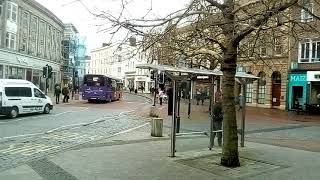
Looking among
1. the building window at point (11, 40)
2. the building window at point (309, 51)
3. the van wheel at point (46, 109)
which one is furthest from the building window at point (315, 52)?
the building window at point (11, 40)

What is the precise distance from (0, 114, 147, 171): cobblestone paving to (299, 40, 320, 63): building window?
72.1 ft

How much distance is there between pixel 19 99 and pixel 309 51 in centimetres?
2605

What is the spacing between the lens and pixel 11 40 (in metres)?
49.6

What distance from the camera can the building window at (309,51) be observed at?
121 feet

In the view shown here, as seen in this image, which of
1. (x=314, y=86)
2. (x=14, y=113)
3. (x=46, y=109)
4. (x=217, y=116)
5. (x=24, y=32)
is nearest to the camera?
(x=217, y=116)

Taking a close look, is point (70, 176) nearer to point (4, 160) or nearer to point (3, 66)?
point (4, 160)

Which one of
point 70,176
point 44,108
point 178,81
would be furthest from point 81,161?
point 44,108

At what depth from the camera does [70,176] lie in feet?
30.3

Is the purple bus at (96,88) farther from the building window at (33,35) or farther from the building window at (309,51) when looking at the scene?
the building window at (309,51)

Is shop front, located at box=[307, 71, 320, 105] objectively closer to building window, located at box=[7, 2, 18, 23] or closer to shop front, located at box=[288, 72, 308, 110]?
shop front, located at box=[288, 72, 308, 110]

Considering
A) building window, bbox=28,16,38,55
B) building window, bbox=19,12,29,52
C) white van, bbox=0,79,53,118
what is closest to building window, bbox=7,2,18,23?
building window, bbox=19,12,29,52

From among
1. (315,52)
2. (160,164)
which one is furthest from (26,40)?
(160,164)

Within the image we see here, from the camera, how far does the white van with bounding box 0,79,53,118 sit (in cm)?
2306

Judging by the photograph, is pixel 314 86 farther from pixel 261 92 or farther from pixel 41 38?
pixel 41 38
